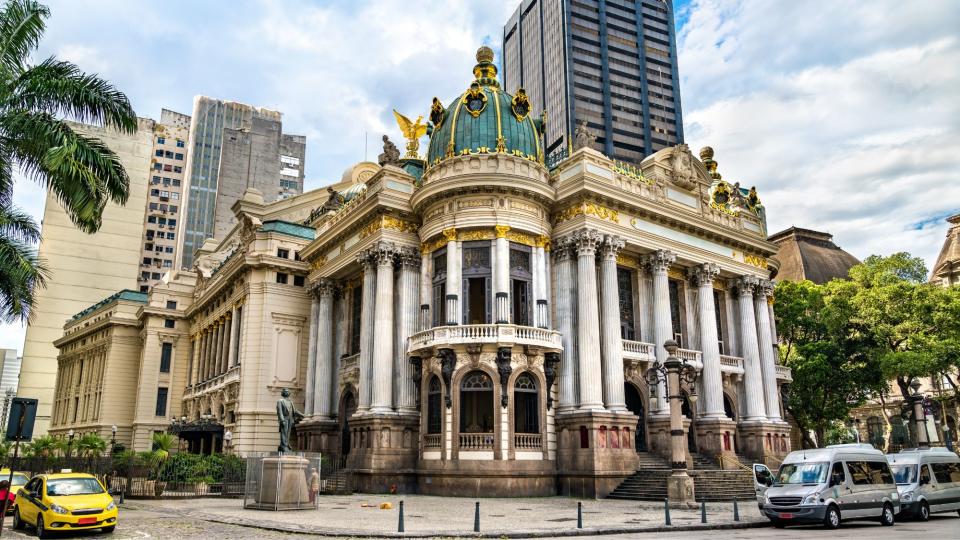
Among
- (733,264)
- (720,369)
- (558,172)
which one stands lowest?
(720,369)

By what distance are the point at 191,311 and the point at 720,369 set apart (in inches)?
1727

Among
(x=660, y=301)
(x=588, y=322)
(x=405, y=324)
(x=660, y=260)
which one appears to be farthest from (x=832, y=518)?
(x=405, y=324)

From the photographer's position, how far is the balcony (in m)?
31.8

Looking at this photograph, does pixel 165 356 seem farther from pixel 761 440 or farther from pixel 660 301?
pixel 761 440

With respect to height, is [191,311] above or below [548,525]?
above

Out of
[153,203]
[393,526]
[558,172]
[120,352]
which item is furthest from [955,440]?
[153,203]

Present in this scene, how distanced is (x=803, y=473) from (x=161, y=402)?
175 feet

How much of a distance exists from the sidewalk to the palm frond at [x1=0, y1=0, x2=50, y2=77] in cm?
1479

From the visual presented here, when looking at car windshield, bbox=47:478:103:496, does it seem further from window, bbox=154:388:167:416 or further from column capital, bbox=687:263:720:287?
window, bbox=154:388:167:416

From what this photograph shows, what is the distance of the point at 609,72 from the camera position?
11331cm

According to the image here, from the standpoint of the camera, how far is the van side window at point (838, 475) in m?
20.1


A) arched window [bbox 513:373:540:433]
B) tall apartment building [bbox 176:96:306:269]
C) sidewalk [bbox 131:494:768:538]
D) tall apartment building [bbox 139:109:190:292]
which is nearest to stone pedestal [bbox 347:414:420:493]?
sidewalk [bbox 131:494:768:538]

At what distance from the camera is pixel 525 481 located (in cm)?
3103

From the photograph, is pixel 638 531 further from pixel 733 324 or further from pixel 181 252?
pixel 181 252
